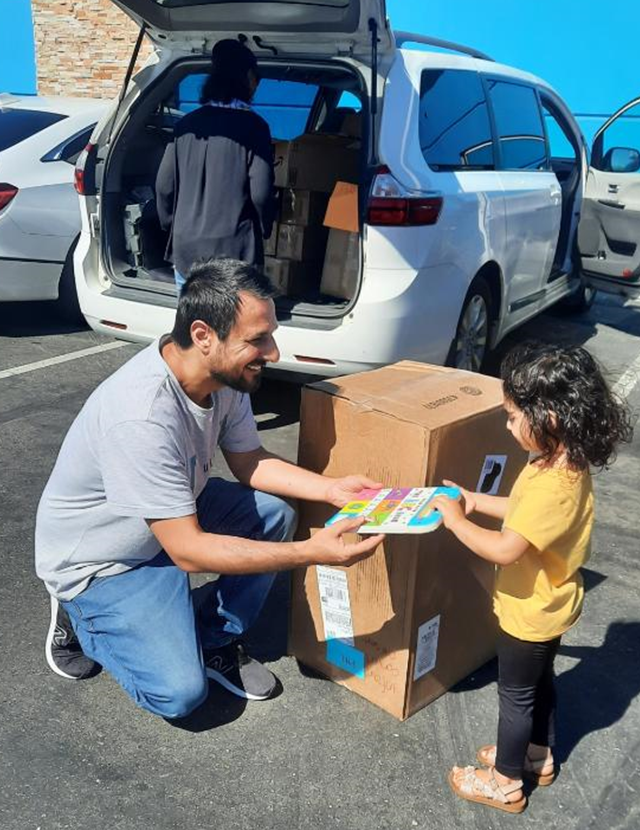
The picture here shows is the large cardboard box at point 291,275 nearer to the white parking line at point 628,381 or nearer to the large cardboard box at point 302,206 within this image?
the large cardboard box at point 302,206

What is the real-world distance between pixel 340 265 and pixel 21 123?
2955mm

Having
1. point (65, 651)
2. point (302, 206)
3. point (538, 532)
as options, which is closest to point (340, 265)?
point (302, 206)

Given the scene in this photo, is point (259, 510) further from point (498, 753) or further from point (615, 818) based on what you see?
point (615, 818)

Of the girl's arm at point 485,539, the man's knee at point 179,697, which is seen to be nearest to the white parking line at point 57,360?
the man's knee at point 179,697

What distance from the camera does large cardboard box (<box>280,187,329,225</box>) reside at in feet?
15.6

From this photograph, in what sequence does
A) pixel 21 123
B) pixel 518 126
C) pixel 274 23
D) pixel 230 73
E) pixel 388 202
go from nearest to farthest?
1. pixel 388 202
2. pixel 230 73
3. pixel 274 23
4. pixel 518 126
5. pixel 21 123

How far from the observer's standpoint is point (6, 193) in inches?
220

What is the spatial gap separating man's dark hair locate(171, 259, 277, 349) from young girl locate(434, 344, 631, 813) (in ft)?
2.31

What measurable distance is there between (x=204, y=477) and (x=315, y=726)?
783 millimetres

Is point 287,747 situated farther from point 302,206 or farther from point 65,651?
point 302,206

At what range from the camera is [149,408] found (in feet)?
7.25

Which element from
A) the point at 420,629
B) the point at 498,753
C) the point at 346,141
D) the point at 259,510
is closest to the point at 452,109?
the point at 346,141

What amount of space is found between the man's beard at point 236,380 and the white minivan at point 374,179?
5.08 ft

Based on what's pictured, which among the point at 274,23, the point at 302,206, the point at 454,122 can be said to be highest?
the point at 274,23
